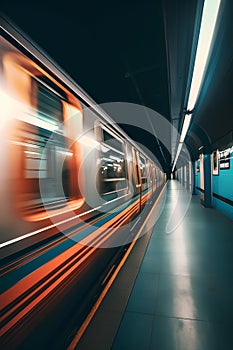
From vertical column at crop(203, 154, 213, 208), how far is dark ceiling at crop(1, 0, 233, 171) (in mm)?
1819

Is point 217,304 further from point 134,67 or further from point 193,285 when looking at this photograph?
point 134,67

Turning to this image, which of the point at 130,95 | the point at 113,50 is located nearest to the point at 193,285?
the point at 113,50

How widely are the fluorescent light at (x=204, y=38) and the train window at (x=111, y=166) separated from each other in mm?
1562

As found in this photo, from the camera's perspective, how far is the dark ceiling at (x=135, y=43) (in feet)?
6.25

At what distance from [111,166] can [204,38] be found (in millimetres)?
2218

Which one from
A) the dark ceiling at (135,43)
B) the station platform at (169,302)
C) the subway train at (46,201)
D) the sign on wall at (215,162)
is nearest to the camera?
the subway train at (46,201)

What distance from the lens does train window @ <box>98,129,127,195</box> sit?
273 centimetres

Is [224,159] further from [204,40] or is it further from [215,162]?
[204,40]

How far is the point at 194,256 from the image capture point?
2.75m

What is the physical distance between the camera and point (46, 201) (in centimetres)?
179

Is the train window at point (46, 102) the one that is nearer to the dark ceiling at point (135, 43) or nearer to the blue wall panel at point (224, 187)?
the dark ceiling at point (135, 43)

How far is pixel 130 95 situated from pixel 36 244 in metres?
4.59

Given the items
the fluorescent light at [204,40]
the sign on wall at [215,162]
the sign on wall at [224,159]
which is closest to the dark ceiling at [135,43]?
the fluorescent light at [204,40]

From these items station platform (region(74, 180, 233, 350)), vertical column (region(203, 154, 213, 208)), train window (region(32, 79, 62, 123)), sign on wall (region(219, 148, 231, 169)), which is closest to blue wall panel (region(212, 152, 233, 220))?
sign on wall (region(219, 148, 231, 169))
